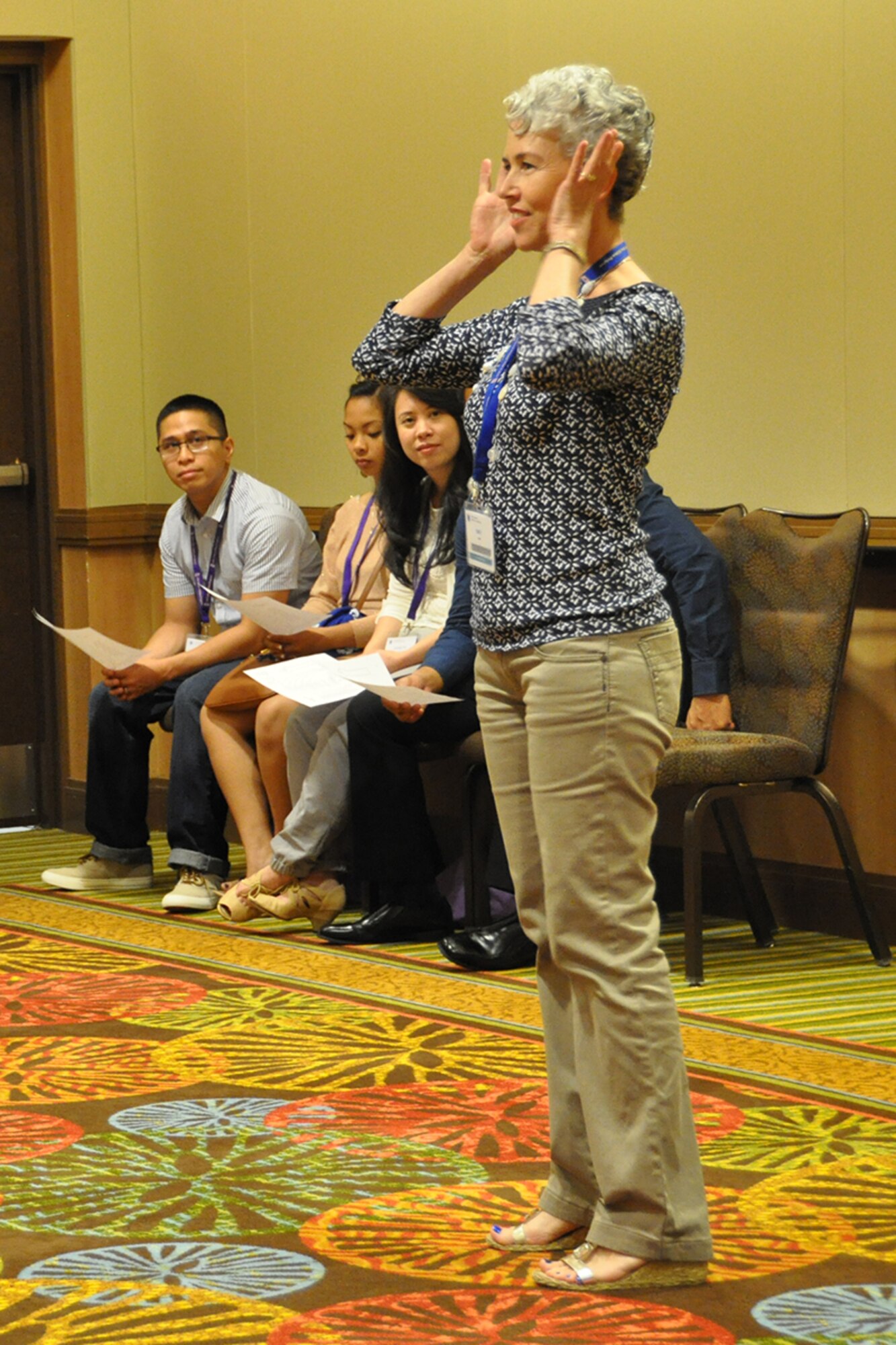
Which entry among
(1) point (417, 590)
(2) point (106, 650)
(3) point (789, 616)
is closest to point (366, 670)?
(1) point (417, 590)

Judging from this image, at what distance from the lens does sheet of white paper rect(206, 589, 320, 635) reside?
468 cm

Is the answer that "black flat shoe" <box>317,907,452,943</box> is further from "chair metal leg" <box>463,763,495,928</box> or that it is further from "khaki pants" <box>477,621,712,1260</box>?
"khaki pants" <box>477,621,712,1260</box>

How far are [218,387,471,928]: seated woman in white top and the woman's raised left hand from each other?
6.78 feet

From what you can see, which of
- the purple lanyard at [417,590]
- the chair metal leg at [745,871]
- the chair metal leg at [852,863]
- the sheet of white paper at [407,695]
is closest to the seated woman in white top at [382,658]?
the purple lanyard at [417,590]

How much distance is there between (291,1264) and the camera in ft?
7.86

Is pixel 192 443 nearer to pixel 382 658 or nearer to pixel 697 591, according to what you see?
pixel 382 658

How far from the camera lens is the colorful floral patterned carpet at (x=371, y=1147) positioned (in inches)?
88.0

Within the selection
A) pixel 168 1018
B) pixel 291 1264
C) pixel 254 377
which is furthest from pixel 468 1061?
pixel 254 377

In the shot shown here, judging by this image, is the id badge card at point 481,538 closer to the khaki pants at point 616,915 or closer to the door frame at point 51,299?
the khaki pants at point 616,915

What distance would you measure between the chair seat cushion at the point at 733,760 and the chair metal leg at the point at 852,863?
0.04 meters

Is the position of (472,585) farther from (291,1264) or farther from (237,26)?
(237,26)

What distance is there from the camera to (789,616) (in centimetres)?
424

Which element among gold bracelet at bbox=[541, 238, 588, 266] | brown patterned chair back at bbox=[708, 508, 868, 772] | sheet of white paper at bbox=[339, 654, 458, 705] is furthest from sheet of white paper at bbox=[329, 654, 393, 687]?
gold bracelet at bbox=[541, 238, 588, 266]

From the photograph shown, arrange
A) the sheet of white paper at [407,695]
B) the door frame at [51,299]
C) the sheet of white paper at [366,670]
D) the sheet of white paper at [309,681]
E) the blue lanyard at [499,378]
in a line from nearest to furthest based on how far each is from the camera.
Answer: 1. the blue lanyard at [499,378]
2. the sheet of white paper at [407,695]
3. the sheet of white paper at [366,670]
4. the sheet of white paper at [309,681]
5. the door frame at [51,299]
